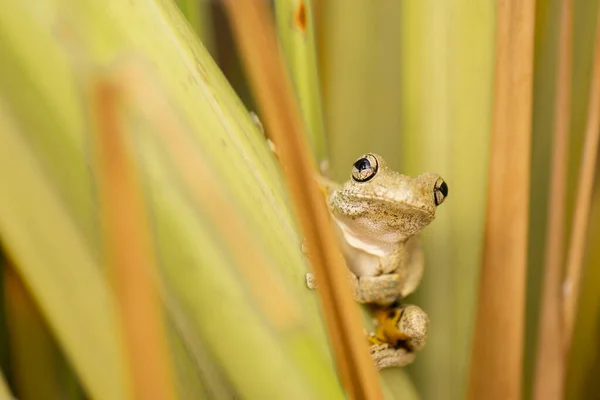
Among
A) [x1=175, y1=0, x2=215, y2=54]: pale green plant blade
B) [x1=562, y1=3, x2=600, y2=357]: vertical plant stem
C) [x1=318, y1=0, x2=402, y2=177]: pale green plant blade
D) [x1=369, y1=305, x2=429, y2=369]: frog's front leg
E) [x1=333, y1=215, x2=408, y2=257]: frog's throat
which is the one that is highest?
[x1=175, y1=0, x2=215, y2=54]: pale green plant blade

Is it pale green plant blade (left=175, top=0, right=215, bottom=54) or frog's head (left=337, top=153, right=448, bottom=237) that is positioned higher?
pale green plant blade (left=175, top=0, right=215, bottom=54)

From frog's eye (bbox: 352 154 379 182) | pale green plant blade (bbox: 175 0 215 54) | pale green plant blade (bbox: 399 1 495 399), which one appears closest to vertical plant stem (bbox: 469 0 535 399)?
pale green plant blade (bbox: 399 1 495 399)

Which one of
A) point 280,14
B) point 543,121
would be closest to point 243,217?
point 280,14

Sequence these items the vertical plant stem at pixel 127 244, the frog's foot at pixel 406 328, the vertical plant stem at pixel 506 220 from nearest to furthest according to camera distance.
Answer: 1. the vertical plant stem at pixel 127 244
2. the vertical plant stem at pixel 506 220
3. the frog's foot at pixel 406 328

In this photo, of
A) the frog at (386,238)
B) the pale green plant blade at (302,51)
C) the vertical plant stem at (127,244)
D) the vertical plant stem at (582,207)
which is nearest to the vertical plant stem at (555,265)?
the vertical plant stem at (582,207)

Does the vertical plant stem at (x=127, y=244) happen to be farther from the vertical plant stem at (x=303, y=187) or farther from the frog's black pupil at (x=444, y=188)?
the frog's black pupil at (x=444, y=188)

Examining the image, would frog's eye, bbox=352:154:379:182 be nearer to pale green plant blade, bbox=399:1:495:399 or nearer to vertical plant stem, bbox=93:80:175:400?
pale green plant blade, bbox=399:1:495:399

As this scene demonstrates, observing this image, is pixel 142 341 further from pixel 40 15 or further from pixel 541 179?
pixel 541 179
